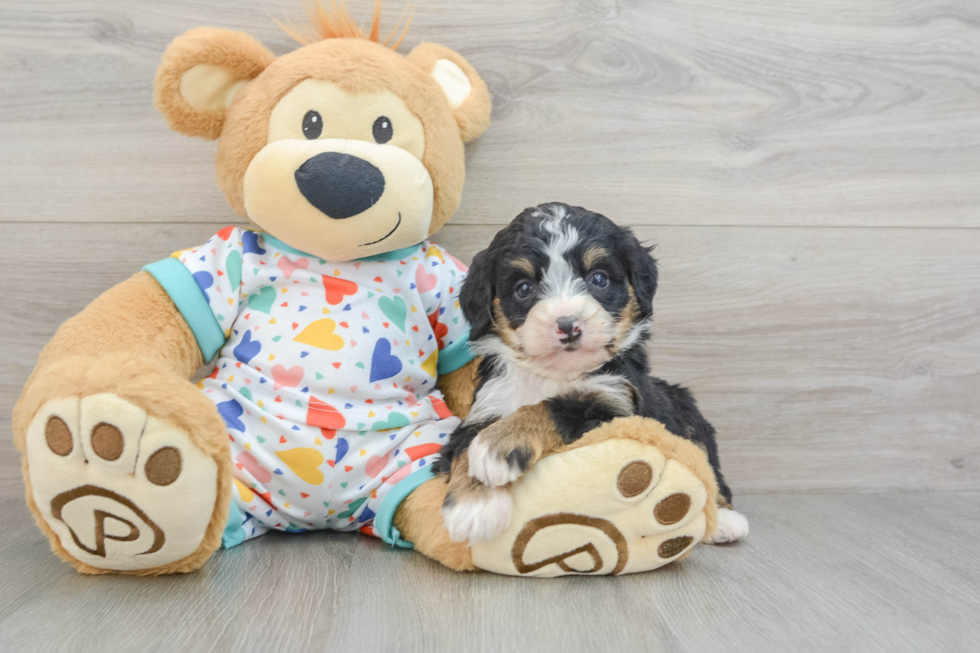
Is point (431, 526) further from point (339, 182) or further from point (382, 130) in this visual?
point (382, 130)

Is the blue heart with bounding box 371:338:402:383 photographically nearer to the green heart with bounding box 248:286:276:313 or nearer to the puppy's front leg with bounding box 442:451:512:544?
the green heart with bounding box 248:286:276:313

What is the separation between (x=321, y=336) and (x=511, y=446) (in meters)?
0.56

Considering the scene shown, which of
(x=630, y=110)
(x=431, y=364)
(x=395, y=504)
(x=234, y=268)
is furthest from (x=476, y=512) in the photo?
(x=630, y=110)

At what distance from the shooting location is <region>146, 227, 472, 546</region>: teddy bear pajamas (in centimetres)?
159

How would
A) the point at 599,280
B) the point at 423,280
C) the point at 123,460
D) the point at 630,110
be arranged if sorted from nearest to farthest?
the point at 123,460 < the point at 599,280 < the point at 423,280 < the point at 630,110

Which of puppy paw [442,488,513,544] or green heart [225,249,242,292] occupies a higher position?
green heart [225,249,242,292]

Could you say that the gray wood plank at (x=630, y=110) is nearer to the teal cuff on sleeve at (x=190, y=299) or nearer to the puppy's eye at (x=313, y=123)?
the teal cuff on sleeve at (x=190, y=299)

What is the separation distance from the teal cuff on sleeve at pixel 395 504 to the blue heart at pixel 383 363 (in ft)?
0.75

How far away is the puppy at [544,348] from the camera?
1.33 metres

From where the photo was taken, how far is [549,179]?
205 cm

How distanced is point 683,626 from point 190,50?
1.48 metres

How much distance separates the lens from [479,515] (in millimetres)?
1313

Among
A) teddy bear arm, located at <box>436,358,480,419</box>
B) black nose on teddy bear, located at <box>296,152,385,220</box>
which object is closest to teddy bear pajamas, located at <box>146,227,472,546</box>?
teddy bear arm, located at <box>436,358,480,419</box>

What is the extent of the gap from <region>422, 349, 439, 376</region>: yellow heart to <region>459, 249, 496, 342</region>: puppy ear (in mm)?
264
